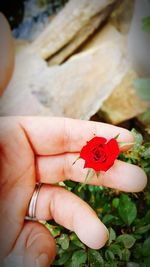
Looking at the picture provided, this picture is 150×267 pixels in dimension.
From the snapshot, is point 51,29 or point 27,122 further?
point 51,29

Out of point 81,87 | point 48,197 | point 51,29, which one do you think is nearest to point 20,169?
point 48,197

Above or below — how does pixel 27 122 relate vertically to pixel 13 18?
above

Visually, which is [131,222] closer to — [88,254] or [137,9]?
[88,254]

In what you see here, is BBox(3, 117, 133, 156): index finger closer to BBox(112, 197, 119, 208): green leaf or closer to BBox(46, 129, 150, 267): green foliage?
BBox(46, 129, 150, 267): green foliage

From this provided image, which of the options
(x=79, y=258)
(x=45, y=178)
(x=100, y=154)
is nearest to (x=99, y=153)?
(x=100, y=154)

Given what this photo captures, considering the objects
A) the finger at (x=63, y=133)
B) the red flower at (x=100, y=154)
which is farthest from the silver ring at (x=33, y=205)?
the red flower at (x=100, y=154)

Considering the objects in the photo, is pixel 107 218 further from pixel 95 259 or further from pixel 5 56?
pixel 5 56

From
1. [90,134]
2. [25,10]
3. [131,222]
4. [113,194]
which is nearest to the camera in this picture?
[90,134]
